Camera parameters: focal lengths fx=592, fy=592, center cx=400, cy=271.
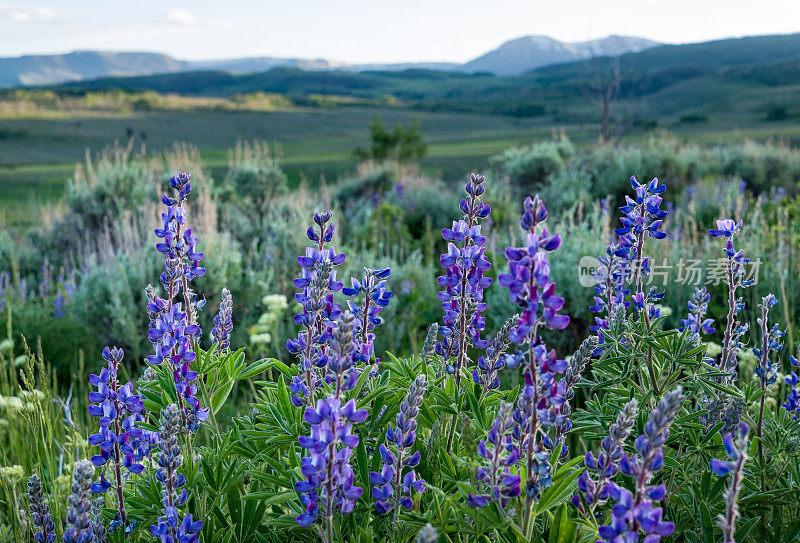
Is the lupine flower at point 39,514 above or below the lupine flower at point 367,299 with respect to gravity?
below

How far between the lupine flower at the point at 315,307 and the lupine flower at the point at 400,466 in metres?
0.27

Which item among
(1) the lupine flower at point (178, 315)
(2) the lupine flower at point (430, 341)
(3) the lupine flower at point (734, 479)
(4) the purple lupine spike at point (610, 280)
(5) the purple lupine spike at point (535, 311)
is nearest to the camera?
(3) the lupine flower at point (734, 479)

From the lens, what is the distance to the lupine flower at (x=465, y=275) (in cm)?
165

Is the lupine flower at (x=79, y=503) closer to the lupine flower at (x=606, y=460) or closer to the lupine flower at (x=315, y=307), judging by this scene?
the lupine flower at (x=315, y=307)

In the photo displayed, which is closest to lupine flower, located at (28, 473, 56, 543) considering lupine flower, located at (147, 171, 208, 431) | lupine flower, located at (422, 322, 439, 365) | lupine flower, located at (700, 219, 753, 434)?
lupine flower, located at (147, 171, 208, 431)

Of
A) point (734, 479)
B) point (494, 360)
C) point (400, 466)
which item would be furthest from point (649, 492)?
point (494, 360)

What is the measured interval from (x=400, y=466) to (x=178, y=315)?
756 millimetres

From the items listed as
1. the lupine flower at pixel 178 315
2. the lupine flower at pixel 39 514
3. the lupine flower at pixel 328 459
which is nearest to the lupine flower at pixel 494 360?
the lupine flower at pixel 328 459

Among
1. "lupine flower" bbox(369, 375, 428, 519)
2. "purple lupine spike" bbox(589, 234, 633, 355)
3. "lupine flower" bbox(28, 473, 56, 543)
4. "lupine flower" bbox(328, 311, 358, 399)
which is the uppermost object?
"lupine flower" bbox(328, 311, 358, 399)

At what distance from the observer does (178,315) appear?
5.44 ft

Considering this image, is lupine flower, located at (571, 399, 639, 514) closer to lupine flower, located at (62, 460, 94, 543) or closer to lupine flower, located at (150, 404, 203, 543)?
lupine flower, located at (150, 404, 203, 543)

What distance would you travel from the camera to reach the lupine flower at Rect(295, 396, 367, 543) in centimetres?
112

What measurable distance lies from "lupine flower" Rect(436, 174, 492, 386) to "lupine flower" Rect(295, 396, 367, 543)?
0.57m

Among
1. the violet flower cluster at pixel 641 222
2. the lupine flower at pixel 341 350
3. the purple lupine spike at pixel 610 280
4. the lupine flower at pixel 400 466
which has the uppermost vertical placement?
the violet flower cluster at pixel 641 222
